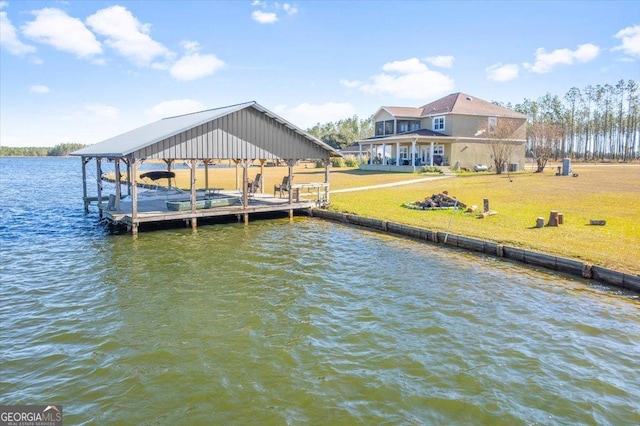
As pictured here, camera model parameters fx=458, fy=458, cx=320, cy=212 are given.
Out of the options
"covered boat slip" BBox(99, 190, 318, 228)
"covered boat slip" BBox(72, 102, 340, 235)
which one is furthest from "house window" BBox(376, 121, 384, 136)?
"covered boat slip" BBox(99, 190, 318, 228)

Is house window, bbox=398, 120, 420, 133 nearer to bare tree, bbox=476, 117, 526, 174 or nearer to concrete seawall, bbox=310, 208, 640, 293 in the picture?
bare tree, bbox=476, 117, 526, 174

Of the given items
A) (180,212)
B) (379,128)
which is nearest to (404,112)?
(379,128)

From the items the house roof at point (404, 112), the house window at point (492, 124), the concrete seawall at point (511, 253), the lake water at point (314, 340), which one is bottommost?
the lake water at point (314, 340)

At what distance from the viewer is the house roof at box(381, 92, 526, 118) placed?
4547cm

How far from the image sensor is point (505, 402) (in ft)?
22.0

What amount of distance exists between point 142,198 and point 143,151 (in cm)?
743

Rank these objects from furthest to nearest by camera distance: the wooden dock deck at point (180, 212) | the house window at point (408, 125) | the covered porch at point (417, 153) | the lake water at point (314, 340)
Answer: the house window at point (408, 125)
the covered porch at point (417, 153)
the wooden dock deck at point (180, 212)
the lake water at point (314, 340)

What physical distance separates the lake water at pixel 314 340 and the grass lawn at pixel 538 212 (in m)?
1.86

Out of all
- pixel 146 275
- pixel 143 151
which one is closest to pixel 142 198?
pixel 143 151

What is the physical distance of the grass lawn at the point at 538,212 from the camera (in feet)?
45.5

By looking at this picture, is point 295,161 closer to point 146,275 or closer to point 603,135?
point 146,275

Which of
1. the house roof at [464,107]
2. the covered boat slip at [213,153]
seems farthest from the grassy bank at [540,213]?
the house roof at [464,107]

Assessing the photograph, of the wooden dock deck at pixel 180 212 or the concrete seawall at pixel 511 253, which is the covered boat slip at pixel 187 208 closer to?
the wooden dock deck at pixel 180 212

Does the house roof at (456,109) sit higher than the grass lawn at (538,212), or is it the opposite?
the house roof at (456,109)
